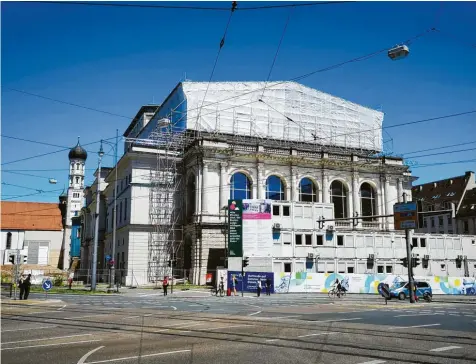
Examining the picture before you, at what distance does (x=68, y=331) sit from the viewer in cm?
1386

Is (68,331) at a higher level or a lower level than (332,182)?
lower

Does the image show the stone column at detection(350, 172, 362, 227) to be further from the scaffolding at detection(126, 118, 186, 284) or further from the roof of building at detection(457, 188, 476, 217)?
the roof of building at detection(457, 188, 476, 217)

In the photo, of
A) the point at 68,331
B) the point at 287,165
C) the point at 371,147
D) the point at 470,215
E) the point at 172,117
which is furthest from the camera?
the point at 470,215

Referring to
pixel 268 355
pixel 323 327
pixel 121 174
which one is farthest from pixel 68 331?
pixel 121 174

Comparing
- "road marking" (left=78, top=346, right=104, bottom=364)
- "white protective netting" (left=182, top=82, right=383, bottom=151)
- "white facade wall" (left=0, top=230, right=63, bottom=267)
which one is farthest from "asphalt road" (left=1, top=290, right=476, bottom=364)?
"white facade wall" (left=0, top=230, right=63, bottom=267)

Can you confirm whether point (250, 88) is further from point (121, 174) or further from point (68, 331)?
point (68, 331)

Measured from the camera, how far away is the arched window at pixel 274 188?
55.9m

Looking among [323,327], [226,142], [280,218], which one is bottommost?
[323,327]

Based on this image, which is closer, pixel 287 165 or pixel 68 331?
pixel 68 331

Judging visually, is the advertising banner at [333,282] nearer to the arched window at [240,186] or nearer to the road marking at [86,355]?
the arched window at [240,186]

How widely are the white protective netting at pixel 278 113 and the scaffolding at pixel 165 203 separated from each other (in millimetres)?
3551

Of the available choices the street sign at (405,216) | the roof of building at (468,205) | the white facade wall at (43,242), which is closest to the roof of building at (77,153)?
the white facade wall at (43,242)

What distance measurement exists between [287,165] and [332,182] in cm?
696

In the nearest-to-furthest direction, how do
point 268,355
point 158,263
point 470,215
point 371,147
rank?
point 268,355
point 158,263
point 371,147
point 470,215
